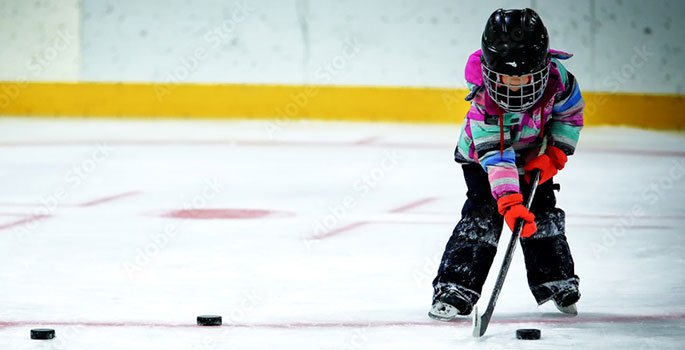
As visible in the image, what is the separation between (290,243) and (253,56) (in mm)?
6516

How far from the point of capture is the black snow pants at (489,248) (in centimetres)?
391

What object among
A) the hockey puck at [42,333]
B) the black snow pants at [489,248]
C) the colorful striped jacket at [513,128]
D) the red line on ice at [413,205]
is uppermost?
the colorful striped jacket at [513,128]

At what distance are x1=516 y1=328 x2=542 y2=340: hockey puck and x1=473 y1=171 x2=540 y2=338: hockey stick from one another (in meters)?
0.09

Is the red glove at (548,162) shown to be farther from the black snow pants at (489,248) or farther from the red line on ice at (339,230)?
the red line on ice at (339,230)

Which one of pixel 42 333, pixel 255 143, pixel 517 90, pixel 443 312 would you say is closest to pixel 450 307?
pixel 443 312

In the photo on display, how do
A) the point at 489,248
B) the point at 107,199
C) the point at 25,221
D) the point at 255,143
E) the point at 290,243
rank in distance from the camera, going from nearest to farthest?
1. the point at 489,248
2. the point at 290,243
3. the point at 25,221
4. the point at 107,199
5. the point at 255,143

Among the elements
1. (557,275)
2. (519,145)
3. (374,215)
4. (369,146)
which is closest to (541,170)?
(519,145)

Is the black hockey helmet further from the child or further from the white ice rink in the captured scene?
the white ice rink

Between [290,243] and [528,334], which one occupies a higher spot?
[528,334]

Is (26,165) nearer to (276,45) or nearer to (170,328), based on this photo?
(276,45)

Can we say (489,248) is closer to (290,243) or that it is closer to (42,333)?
(42,333)

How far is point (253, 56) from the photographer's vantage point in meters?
11.8

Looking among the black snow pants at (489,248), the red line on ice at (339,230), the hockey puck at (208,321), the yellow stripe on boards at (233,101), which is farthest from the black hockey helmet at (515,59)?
the yellow stripe on boards at (233,101)

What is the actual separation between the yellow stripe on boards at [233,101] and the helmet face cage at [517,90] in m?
7.84
